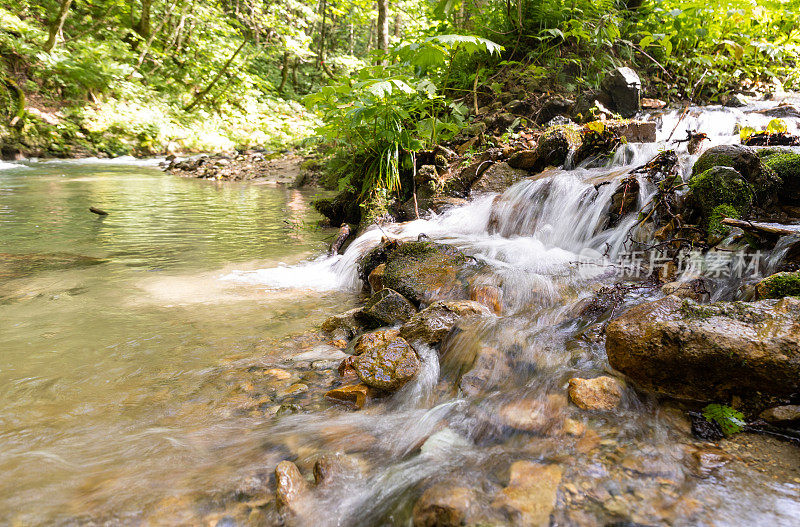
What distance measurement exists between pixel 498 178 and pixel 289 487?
15.7 feet

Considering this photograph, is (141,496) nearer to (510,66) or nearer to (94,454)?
(94,454)

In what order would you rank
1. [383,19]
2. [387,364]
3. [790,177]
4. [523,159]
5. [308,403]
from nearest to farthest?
[308,403] < [387,364] < [790,177] < [523,159] < [383,19]

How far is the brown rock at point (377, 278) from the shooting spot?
3.87 metres

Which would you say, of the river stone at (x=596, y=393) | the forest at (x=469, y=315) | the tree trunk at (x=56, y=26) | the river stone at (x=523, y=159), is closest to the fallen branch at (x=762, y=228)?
the forest at (x=469, y=315)

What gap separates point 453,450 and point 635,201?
318 centimetres

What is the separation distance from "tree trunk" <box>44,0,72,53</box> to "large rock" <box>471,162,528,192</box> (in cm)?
1789

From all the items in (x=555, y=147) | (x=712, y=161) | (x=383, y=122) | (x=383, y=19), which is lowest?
(x=712, y=161)

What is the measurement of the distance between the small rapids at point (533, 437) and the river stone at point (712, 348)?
15cm

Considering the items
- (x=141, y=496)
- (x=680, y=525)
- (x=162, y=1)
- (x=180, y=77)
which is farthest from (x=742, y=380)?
(x=162, y=1)

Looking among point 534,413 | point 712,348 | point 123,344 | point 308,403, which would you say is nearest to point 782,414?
point 712,348

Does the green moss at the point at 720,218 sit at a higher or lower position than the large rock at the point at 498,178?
lower

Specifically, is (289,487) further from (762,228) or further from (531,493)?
(762,228)

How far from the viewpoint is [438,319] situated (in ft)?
9.33

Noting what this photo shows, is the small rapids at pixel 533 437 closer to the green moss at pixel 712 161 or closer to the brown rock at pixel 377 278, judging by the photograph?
the green moss at pixel 712 161
